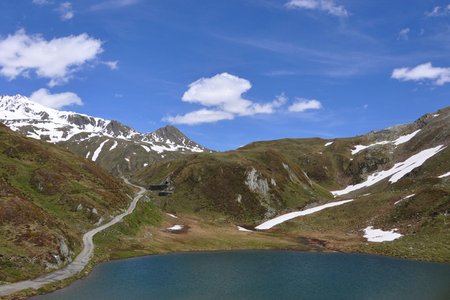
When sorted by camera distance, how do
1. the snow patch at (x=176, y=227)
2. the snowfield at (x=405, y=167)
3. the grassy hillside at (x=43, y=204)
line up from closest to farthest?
the grassy hillside at (x=43, y=204)
the snow patch at (x=176, y=227)
the snowfield at (x=405, y=167)

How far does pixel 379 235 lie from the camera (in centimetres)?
11106

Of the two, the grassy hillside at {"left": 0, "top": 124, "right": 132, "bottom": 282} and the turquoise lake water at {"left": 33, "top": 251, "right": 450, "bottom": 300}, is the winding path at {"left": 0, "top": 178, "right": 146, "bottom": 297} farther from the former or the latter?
the turquoise lake water at {"left": 33, "top": 251, "right": 450, "bottom": 300}

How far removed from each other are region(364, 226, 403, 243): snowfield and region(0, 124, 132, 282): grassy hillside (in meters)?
66.3

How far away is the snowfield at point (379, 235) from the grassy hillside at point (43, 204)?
66304mm

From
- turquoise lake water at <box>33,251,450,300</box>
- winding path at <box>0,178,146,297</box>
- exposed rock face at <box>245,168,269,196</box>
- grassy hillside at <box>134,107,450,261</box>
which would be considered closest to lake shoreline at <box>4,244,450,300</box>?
winding path at <box>0,178,146,297</box>

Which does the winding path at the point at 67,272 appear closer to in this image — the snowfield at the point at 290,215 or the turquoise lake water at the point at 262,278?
the turquoise lake water at the point at 262,278

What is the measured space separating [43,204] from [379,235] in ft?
272

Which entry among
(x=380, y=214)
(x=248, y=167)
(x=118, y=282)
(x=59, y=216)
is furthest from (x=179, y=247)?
(x=248, y=167)

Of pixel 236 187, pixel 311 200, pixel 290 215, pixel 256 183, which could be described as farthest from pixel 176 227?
pixel 311 200

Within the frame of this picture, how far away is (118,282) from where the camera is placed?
208ft

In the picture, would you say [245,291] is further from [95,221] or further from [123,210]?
[123,210]

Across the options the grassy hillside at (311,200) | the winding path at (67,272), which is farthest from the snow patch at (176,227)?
the grassy hillside at (311,200)

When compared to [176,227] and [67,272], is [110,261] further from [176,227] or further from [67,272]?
[176,227]

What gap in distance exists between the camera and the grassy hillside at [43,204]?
6347cm
